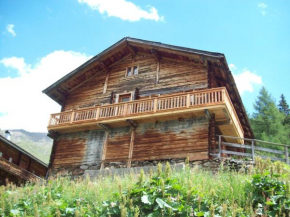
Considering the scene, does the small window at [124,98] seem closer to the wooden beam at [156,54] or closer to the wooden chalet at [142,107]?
the wooden chalet at [142,107]

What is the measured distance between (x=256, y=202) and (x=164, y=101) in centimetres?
1047

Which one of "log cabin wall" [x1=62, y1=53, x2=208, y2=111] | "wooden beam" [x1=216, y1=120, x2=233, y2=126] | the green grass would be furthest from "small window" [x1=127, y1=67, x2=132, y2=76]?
the green grass

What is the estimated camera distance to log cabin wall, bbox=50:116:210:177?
16.8 metres

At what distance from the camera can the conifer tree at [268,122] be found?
3238cm

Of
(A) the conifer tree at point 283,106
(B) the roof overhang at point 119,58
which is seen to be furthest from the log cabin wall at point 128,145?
(A) the conifer tree at point 283,106

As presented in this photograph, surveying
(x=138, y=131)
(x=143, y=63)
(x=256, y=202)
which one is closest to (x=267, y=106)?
(x=143, y=63)

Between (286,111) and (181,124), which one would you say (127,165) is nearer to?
(181,124)

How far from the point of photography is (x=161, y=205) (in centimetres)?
667

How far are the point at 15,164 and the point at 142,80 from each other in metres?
12.7

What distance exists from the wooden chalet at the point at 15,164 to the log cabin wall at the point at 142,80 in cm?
578

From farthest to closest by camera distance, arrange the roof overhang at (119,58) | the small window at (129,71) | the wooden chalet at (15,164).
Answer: the wooden chalet at (15,164)
the small window at (129,71)
the roof overhang at (119,58)

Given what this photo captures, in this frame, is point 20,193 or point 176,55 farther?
point 176,55

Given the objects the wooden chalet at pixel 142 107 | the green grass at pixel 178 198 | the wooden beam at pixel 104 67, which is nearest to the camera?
the green grass at pixel 178 198

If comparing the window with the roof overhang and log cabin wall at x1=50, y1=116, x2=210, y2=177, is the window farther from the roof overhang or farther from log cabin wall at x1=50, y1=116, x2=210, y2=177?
the roof overhang
